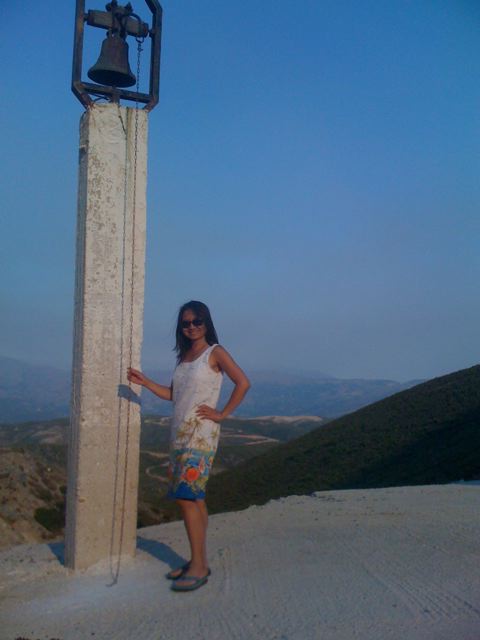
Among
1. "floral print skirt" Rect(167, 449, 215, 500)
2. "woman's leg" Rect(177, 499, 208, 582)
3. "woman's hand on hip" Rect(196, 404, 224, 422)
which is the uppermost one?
"woman's hand on hip" Rect(196, 404, 224, 422)

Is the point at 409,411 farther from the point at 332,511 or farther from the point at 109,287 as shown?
the point at 109,287

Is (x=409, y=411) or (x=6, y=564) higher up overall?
(x=6, y=564)

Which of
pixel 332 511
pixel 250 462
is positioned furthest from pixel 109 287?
pixel 250 462

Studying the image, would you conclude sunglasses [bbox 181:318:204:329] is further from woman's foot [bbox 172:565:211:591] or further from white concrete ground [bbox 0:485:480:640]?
white concrete ground [bbox 0:485:480:640]

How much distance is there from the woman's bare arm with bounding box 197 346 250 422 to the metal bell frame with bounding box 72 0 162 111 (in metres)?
2.58

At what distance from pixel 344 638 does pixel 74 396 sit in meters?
3.08

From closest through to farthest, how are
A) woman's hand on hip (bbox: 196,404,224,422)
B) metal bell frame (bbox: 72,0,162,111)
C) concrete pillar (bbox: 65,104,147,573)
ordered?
woman's hand on hip (bbox: 196,404,224,422)
concrete pillar (bbox: 65,104,147,573)
metal bell frame (bbox: 72,0,162,111)

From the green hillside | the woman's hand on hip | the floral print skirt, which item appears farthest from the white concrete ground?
the green hillside

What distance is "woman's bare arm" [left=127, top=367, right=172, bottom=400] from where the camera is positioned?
19.3 feet

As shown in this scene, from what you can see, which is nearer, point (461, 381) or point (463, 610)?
point (463, 610)

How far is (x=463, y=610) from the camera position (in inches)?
184

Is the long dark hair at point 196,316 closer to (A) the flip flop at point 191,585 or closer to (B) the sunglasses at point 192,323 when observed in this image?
(B) the sunglasses at point 192,323

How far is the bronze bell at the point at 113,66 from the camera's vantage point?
6.62m

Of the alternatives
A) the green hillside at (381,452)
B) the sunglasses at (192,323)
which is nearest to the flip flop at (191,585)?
the sunglasses at (192,323)
